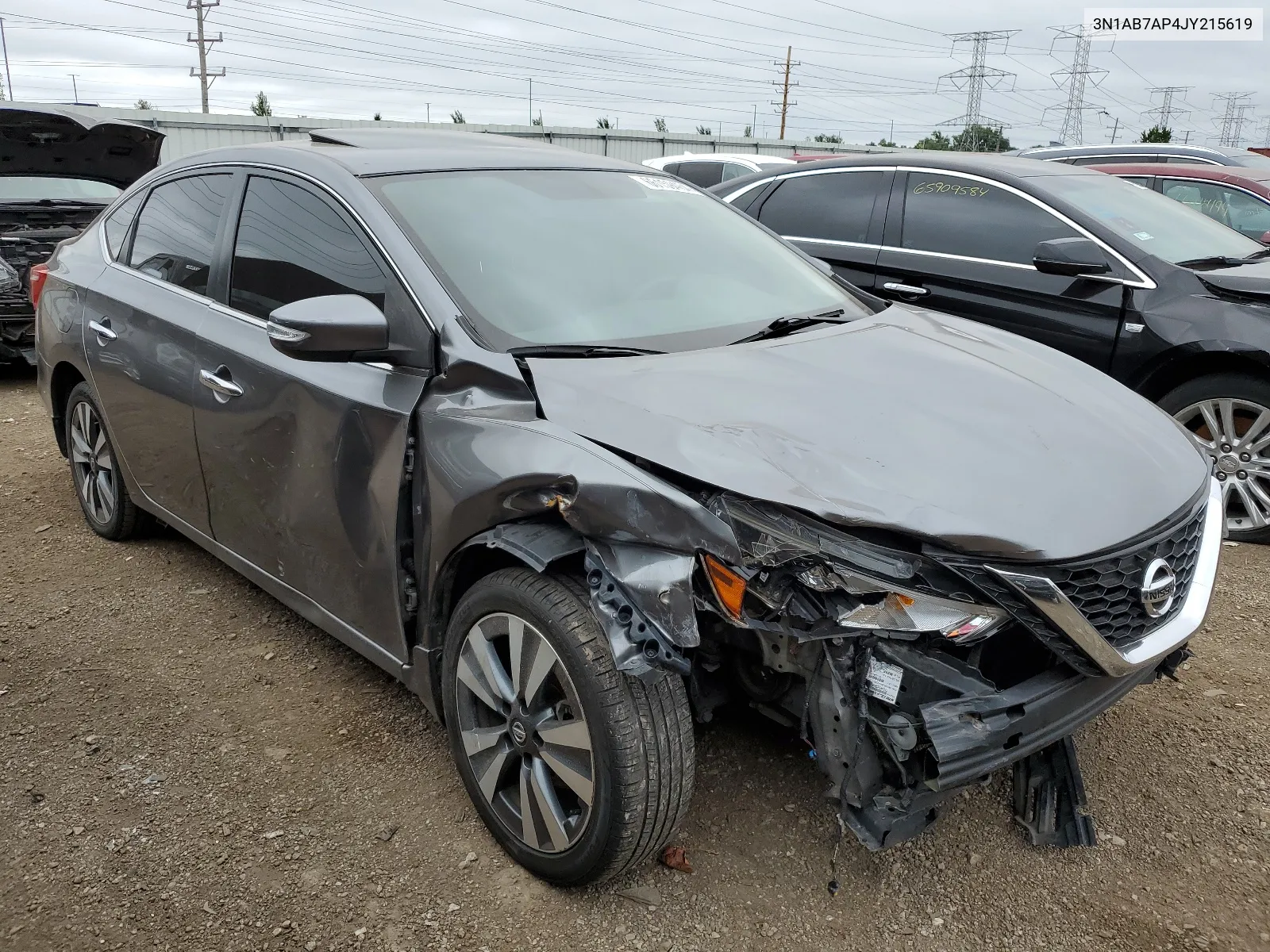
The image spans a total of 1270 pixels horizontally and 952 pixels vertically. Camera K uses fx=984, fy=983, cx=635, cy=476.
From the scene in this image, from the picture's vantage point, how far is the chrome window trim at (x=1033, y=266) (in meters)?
4.53

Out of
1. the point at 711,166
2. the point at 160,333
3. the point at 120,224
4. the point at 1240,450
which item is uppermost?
the point at 711,166

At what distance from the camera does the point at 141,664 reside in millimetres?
3408

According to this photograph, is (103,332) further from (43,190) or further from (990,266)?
(43,190)

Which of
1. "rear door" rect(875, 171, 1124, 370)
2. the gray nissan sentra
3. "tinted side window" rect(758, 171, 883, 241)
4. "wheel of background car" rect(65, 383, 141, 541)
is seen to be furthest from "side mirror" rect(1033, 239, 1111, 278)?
"wheel of background car" rect(65, 383, 141, 541)

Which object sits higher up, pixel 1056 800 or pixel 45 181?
pixel 45 181

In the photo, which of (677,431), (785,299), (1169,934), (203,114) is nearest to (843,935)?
(1169,934)

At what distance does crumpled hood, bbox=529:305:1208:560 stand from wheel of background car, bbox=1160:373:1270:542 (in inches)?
79.3

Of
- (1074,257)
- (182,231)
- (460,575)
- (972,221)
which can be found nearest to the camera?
(460,575)

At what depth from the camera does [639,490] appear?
A: 6.52 ft

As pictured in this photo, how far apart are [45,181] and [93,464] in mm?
5354

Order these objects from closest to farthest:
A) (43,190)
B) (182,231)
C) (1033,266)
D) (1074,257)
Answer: (182,231)
(1074,257)
(1033,266)
(43,190)

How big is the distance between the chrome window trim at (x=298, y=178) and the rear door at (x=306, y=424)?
21 millimetres

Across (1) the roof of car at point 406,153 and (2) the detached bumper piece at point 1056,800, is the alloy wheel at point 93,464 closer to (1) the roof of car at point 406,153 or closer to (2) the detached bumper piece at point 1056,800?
(1) the roof of car at point 406,153

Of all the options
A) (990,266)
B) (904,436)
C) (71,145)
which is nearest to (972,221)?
(990,266)
